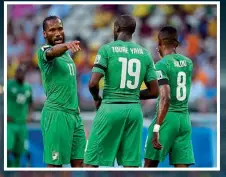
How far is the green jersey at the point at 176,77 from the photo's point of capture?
629 centimetres

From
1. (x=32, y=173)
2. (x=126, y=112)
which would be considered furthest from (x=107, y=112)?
(x=32, y=173)

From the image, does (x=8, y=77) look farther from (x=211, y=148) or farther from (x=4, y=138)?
(x=211, y=148)

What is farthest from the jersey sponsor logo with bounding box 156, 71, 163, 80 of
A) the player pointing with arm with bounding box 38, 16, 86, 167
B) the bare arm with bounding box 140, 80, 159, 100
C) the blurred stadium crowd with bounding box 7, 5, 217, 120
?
the player pointing with arm with bounding box 38, 16, 86, 167

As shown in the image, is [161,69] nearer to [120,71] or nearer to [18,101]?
[120,71]

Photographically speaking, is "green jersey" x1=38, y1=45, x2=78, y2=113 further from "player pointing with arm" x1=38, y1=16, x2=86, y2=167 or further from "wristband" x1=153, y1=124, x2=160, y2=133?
"wristband" x1=153, y1=124, x2=160, y2=133

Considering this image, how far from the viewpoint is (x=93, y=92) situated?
5867 mm

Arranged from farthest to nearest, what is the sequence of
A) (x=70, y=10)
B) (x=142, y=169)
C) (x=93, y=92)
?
(x=70, y=10) → (x=142, y=169) → (x=93, y=92)

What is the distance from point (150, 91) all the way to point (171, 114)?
0.42 metres

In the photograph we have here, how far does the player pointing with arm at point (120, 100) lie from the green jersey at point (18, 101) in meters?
1.39

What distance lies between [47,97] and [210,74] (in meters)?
1.80

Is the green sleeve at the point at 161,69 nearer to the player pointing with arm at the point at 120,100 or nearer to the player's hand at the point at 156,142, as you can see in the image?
the player pointing with arm at the point at 120,100

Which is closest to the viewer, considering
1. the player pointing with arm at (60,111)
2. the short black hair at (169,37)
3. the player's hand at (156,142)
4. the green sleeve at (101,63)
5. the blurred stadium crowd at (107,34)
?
the green sleeve at (101,63)

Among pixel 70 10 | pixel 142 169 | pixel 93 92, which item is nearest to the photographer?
pixel 93 92

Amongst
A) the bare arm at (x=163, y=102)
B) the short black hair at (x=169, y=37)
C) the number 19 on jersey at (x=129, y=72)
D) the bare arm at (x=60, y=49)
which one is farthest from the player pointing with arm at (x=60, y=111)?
the short black hair at (x=169, y=37)
